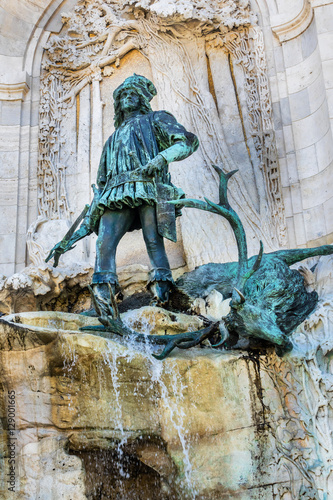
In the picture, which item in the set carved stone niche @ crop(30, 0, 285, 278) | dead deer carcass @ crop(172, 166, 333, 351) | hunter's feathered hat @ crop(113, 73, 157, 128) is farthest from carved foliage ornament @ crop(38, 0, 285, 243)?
hunter's feathered hat @ crop(113, 73, 157, 128)

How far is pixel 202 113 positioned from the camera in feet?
27.7

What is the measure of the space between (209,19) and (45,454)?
19.8 ft

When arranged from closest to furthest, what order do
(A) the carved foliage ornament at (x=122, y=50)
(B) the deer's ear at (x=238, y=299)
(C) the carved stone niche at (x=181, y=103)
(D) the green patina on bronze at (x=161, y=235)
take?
(B) the deer's ear at (x=238, y=299) < (D) the green patina on bronze at (x=161, y=235) < (C) the carved stone niche at (x=181, y=103) < (A) the carved foliage ornament at (x=122, y=50)

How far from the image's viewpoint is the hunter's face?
6.55m

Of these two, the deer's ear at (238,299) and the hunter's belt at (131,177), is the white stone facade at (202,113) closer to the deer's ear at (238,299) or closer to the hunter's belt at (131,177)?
the hunter's belt at (131,177)

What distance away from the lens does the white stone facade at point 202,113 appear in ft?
25.3

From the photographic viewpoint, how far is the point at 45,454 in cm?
465

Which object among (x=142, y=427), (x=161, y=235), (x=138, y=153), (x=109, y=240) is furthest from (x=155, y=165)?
(x=142, y=427)

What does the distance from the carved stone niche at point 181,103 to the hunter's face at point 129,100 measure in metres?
1.67

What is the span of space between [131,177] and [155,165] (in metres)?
0.27

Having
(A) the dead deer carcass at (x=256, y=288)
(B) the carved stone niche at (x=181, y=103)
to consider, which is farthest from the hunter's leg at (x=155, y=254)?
(B) the carved stone niche at (x=181, y=103)

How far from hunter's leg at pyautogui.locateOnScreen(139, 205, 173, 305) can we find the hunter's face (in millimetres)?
1063

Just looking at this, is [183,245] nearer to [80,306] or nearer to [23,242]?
[80,306]

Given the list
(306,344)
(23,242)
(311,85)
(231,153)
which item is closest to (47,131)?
(23,242)
